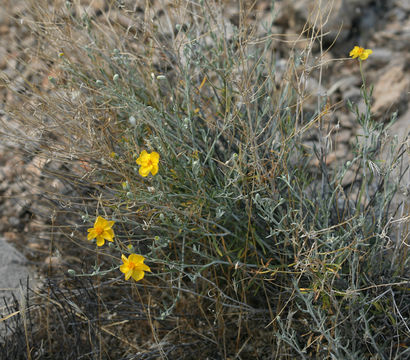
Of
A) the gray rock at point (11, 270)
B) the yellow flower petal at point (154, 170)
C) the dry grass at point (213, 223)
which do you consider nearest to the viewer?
the yellow flower petal at point (154, 170)

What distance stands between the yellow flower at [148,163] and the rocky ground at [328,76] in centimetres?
125

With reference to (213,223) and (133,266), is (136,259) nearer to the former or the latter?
(133,266)

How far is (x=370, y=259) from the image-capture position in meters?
2.20

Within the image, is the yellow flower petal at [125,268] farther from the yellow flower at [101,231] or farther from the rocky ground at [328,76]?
the rocky ground at [328,76]

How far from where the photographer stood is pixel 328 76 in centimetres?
389

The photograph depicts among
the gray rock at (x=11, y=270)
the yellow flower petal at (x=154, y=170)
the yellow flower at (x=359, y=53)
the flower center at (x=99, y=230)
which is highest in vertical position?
the yellow flower at (x=359, y=53)

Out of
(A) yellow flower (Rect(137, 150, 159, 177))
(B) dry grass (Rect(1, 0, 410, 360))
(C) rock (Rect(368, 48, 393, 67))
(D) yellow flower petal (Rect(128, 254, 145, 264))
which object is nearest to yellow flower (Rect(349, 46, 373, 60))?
(B) dry grass (Rect(1, 0, 410, 360))

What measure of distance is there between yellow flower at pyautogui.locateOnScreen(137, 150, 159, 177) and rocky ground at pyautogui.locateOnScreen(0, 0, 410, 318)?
1.25 meters

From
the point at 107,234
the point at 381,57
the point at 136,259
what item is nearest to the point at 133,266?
the point at 136,259

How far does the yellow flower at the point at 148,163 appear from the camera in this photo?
1906 mm

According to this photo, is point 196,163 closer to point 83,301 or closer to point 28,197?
point 83,301

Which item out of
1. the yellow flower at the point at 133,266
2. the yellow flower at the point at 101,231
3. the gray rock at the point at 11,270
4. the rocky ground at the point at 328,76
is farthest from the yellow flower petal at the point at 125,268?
the rocky ground at the point at 328,76

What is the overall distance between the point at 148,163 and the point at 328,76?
235cm

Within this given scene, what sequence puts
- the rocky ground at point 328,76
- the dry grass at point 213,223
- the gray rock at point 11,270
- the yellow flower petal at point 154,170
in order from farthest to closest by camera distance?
the rocky ground at point 328,76 < the gray rock at point 11,270 < the dry grass at point 213,223 < the yellow flower petal at point 154,170
